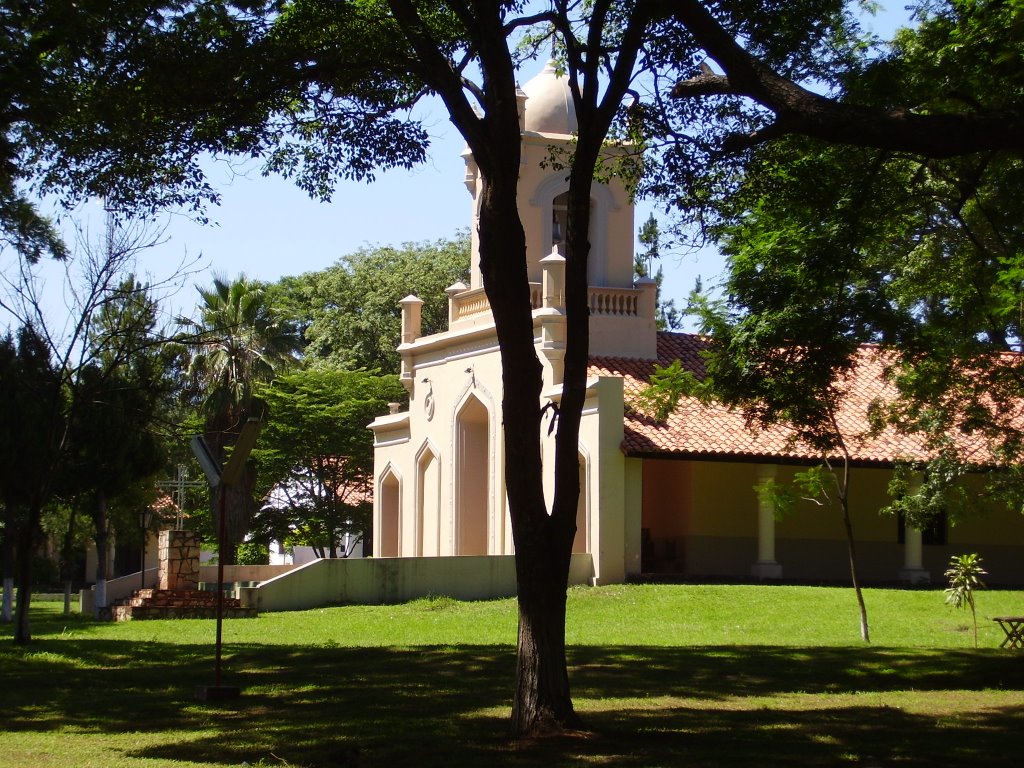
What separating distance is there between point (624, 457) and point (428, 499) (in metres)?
8.01

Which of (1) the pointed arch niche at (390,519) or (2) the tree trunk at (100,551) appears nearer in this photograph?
(2) the tree trunk at (100,551)

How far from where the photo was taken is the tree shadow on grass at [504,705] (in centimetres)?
968

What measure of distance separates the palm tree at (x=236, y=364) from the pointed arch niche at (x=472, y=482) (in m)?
11.0

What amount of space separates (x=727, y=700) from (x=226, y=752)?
521cm

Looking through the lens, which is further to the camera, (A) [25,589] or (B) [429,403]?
(B) [429,403]

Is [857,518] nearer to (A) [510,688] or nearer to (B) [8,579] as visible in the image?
(A) [510,688]

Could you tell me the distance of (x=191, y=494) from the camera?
157 feet

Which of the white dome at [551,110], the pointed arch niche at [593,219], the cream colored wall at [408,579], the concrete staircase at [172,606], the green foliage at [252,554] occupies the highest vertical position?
the white dome at [551,110]

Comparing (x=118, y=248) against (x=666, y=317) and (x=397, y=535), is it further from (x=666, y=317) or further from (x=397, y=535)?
(x=666, y=317)

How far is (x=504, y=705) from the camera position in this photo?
12359mm

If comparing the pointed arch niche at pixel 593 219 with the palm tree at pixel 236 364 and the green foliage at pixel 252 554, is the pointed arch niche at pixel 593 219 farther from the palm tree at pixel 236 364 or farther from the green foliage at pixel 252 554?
the green foliage at pixel 252 554

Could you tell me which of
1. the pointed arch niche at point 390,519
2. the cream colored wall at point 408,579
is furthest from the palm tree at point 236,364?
the cream colored wall at point 408,579

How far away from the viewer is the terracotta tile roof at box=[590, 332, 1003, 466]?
2822 centimetres

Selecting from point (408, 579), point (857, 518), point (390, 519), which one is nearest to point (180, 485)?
point (390, 519)
